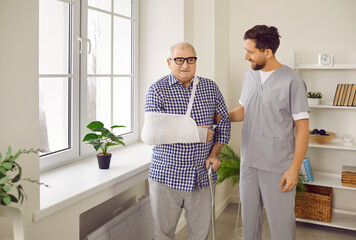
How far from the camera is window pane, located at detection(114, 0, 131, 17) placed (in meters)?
3.00

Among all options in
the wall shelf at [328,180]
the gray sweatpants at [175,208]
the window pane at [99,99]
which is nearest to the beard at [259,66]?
the gray sweatpants at [175,208]

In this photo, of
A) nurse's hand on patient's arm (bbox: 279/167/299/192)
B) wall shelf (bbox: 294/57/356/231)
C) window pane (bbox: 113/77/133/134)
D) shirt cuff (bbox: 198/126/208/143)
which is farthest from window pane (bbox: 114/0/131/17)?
nurse's hand on patient's arm (bbox: 279/167/299/192)

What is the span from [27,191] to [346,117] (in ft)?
9.71

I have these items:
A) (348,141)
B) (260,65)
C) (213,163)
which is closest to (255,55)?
(260,65)

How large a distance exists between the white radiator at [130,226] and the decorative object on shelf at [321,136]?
5.35ft

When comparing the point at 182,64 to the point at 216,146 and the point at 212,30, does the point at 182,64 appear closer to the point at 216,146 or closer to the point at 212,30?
the point at 216,146

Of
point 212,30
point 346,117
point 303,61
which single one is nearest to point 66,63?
point 212,30

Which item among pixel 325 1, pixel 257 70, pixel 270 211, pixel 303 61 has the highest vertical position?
pixel 325 1

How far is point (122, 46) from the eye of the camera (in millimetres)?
3102

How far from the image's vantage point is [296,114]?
219 cm

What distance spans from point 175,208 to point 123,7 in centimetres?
176

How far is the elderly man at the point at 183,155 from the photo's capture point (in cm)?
206

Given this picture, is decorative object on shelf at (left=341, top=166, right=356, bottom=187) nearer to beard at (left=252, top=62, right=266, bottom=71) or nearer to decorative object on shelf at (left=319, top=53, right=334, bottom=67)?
decorative object on shelf at (left=319, top=53, right=334, bottom=67)

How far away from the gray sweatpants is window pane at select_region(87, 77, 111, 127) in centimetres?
85
